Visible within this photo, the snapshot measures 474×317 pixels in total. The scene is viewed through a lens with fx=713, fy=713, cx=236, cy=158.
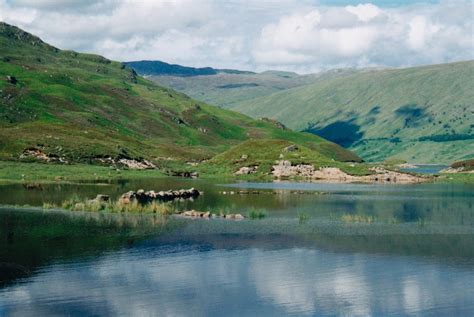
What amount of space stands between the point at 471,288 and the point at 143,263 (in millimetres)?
26823

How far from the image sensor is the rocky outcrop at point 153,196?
109 m

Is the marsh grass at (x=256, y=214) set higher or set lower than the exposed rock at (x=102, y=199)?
lower

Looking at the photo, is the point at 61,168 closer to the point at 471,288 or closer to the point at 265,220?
the point at 265,220

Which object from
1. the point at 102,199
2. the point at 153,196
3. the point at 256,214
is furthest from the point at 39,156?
the point at 256,214

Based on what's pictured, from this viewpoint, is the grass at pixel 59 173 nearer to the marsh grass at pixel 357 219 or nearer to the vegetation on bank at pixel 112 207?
the vegetation on bank at pixel 112 207

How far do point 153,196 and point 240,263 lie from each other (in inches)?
2233

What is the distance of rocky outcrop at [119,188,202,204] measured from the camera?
109m

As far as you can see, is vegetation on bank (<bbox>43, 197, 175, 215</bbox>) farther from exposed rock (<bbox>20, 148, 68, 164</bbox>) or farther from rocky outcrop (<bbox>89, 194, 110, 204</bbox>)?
exposed rock (<bbox>20, 148, 68, 164</bbox>)

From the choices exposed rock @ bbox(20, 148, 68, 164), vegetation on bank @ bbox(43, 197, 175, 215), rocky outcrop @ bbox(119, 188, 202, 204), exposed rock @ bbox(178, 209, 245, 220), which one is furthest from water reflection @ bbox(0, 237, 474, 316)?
exposed rock @ bbox(20, 148, 68, 164)

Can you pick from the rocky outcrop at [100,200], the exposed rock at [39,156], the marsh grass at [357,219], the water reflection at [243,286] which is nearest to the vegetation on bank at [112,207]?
the rocky outcrop at [100,200]

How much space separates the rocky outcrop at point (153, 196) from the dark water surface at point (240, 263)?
13832 mm

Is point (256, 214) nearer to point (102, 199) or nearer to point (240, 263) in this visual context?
point (102, 199)

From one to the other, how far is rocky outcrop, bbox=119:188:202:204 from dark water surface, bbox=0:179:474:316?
13.8 m

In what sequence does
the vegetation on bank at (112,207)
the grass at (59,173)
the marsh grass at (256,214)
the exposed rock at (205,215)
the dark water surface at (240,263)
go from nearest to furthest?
the dark water surface at (240,263), the exposed rock at (205,215), the marsh grass at (256,214), the vegetation on bank at (112,207), the grass at (59,173)
